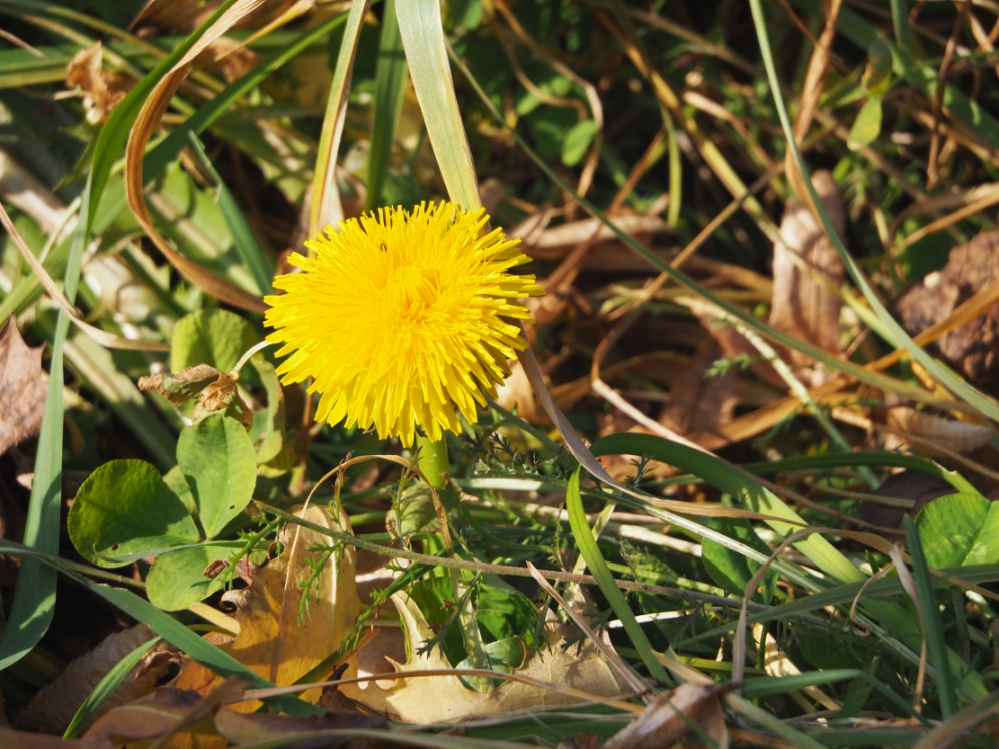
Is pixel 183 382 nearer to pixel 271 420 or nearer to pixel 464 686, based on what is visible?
pixel 271 420

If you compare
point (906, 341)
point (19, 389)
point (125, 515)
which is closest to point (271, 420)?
point (125, 515)

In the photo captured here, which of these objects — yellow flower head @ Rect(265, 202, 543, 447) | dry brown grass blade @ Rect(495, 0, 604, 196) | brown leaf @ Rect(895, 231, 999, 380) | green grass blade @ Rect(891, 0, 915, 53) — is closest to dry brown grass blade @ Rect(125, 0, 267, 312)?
yellow flower head @ Rect(265, 202, 543, 447)

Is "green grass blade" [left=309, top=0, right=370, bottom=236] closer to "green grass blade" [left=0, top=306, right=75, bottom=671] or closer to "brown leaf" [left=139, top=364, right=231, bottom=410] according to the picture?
"brown leaf" [left=139, top=364, right=231, bottom=410]

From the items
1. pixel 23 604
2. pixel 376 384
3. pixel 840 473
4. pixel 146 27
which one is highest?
pixel 146 27

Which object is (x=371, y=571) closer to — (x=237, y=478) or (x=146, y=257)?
(x=237, y=478)

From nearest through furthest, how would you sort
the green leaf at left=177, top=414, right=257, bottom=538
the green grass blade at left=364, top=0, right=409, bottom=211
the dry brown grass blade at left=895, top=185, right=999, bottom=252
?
the green leaf at left=177, top=414, right=257, bottom=538, the green grass blade at left=364, top=0, right=409, bottom=211, the dry brown grass blade at left=895, top=185, right=999, bottom=252

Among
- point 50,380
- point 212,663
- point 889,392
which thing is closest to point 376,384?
point 212,663
